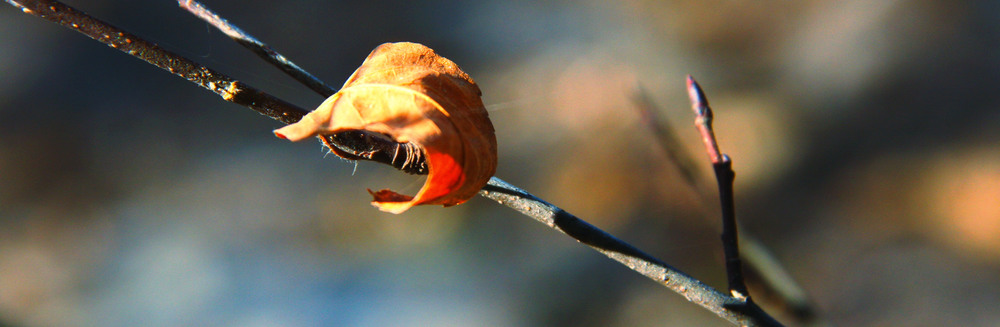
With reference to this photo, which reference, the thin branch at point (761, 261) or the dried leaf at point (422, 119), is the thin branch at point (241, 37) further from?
the thin branch at point (761, 261)

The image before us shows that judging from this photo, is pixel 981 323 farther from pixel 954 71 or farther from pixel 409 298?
pixel 409 298

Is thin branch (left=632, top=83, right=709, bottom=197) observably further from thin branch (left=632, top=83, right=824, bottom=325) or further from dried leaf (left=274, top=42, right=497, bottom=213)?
dried leaf (left=274, top=42, right=497, bottom=213)

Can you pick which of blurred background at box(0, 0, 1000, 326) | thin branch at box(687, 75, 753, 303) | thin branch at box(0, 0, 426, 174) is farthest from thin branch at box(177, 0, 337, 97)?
blurred background at box(0, 0, 1000, 326)

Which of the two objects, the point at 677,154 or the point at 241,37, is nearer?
the point at 241,37

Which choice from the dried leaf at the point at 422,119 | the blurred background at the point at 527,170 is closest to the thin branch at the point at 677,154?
the dried leaf at the point at 422,119

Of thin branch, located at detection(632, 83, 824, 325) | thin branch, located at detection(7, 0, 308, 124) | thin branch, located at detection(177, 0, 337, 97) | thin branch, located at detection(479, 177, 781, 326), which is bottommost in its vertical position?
thin branch, located at detection(7, 0, 308, 124)

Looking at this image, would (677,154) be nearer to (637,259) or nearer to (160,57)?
(637,259)

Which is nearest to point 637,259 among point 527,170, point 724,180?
point 724,180
